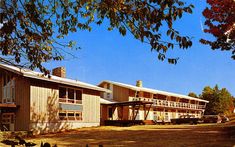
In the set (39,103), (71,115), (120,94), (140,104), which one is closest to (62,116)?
(71,115)

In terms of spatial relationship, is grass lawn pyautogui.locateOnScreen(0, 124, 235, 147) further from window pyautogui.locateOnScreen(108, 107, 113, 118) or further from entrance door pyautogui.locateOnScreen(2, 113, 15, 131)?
window pyautogui.locateOnScreen(108, 107, 113, 118)

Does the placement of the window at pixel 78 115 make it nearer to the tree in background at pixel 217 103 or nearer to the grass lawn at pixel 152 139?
the grass lawn at pixel 152 139

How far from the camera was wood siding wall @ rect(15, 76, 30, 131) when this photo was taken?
29.5 m

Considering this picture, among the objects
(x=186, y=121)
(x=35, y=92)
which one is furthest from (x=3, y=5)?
(x=186, y=121)

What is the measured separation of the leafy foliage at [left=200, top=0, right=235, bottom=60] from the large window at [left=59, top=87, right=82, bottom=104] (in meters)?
18.9

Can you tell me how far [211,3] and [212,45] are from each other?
227 centimetres

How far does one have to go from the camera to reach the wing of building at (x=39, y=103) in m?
29.6

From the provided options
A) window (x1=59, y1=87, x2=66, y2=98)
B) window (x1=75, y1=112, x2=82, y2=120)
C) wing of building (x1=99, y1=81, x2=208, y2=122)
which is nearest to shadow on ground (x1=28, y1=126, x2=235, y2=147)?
window (x1=59, y1=87, x2=66, y2=98)

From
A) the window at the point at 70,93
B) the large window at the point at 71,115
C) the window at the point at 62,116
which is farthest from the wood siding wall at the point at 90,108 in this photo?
the window at the point at 62,116

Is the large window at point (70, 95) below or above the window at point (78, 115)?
above

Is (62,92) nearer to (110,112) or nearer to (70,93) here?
(70,93)

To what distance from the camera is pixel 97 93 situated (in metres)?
38.6

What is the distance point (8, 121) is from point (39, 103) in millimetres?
3412

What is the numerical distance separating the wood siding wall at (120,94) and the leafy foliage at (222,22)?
112 ft
